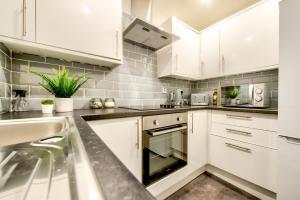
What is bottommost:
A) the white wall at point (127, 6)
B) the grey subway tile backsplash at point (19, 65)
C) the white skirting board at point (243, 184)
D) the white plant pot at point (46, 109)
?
the white skirting board at point (243, 184)

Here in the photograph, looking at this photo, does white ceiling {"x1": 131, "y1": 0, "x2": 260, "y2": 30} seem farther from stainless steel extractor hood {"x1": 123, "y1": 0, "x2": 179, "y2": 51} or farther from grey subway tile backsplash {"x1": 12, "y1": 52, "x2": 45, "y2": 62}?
grey subway tile backsplash {"x1": 12, "y1": 52, "x2": 45, "y2": 62}

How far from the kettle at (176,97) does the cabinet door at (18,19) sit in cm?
164

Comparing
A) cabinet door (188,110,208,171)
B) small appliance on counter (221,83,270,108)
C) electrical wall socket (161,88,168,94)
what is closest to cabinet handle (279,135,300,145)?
small appliance on counter (221,83,270,108)

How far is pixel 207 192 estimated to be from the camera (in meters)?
1.41

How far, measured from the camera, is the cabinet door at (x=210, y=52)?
1919mm

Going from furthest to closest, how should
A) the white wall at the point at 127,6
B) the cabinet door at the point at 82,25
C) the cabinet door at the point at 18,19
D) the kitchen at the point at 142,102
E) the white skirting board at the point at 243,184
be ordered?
the white wall at the point at 127,6 → the white skirting board at the point at 243,184 → the cabinet door at the point at 82,25 → the cabinet door at the point at 18,19 → the kitchen at the point at 142,102

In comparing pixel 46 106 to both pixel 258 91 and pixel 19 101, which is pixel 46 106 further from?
pixel 258 91

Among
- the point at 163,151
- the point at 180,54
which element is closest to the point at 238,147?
the point at 163,151

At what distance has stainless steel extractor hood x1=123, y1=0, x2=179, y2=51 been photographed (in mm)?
1338

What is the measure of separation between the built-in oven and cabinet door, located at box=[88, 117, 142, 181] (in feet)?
Result: 0.20

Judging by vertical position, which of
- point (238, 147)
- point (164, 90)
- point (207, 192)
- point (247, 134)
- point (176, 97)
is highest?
point (164, 90)

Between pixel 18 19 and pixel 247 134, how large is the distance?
6.88ft

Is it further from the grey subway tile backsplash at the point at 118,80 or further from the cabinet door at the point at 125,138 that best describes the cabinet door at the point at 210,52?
the cabinet door at the point at 125,138

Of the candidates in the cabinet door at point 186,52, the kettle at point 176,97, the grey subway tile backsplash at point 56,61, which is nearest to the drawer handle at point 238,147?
the kettle at point 176,97
